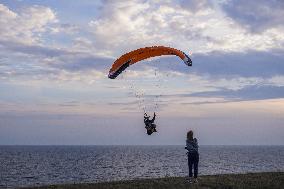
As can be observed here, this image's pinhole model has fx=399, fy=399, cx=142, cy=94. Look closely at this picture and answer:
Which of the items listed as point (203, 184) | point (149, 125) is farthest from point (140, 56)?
point (203, 184)

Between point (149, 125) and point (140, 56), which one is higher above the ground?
point (140, 56)

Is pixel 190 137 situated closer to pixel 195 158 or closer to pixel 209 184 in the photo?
pixel 195 158

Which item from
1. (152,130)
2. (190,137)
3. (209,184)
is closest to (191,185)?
(209,184)

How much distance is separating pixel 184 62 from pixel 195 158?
18.6 feet

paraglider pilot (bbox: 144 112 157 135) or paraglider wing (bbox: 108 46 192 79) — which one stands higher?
paraglider wing (bbox: 108 46 192 79)

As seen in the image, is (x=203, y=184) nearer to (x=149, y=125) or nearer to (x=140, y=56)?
(x=149, y=125)

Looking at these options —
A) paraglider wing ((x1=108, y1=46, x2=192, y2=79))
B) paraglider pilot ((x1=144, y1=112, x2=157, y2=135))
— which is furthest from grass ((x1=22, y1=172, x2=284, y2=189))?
paraglider wing ((x1=108, y1=46, x2=192, y2=79))

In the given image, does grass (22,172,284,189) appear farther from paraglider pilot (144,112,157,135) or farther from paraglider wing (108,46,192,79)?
paraglider wing (108,46,192,79)

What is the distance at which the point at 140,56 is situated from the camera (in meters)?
23.9

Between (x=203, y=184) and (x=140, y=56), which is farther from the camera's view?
(x=140, y=56)

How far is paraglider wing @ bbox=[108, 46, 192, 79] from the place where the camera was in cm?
2308

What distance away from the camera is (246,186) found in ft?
65.4

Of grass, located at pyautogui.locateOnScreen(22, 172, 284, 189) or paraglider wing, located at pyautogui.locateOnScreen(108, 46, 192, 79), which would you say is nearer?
grass, located at pyautogui.locateOnScreen(22, 172, 284, 189)

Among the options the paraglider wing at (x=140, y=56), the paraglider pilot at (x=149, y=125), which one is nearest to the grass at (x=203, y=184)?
the paraglider pilot at (x=149, y=125)
